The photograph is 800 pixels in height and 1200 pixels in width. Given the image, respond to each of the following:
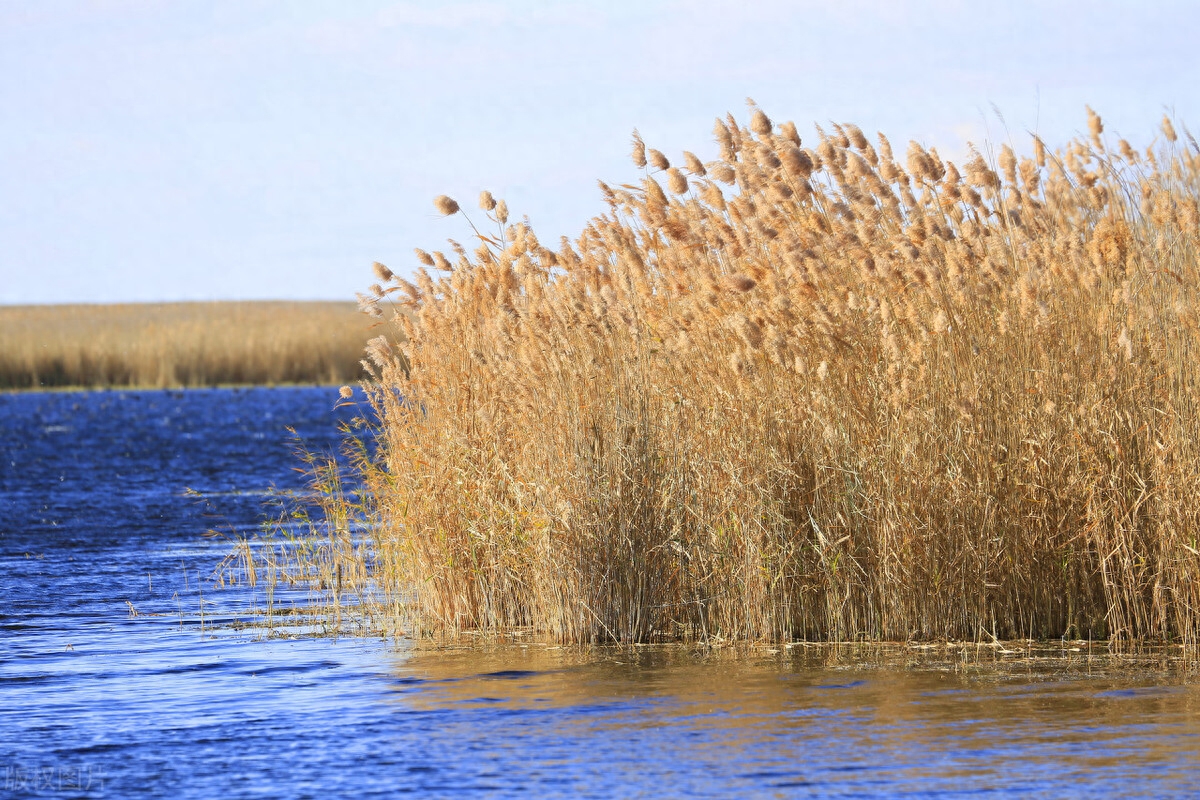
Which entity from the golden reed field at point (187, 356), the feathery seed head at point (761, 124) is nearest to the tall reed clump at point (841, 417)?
the feathery seed head at point (761, 124)

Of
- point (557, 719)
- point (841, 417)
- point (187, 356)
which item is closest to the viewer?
point (557, 719)

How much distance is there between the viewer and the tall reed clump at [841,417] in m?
7.46

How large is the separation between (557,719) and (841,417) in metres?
2.42

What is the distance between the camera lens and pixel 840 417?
7.74 metres

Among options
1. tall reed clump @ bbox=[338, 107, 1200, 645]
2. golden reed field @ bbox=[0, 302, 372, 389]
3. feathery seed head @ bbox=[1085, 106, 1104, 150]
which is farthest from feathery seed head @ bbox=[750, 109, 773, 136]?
golden reed field @ bbox=[0, 302, 372, 389]

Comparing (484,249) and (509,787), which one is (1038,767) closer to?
(509,787)

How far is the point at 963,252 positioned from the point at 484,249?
2.98 metres

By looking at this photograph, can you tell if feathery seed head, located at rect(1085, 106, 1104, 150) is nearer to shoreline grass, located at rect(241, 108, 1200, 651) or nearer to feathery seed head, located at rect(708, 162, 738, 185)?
shoreline grass, located at rect(241, 108, 1200, 651)

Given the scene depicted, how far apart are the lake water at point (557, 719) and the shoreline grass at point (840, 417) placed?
0.38 metres

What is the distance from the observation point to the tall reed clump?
294 inches

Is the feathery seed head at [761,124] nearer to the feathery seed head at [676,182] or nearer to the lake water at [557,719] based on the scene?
the feathery seed head at [676,182]

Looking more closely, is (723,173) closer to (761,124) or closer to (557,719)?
(761,124)

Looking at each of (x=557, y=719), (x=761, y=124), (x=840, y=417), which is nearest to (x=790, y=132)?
(x=761, y=124)

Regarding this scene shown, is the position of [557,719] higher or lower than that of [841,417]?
lower
